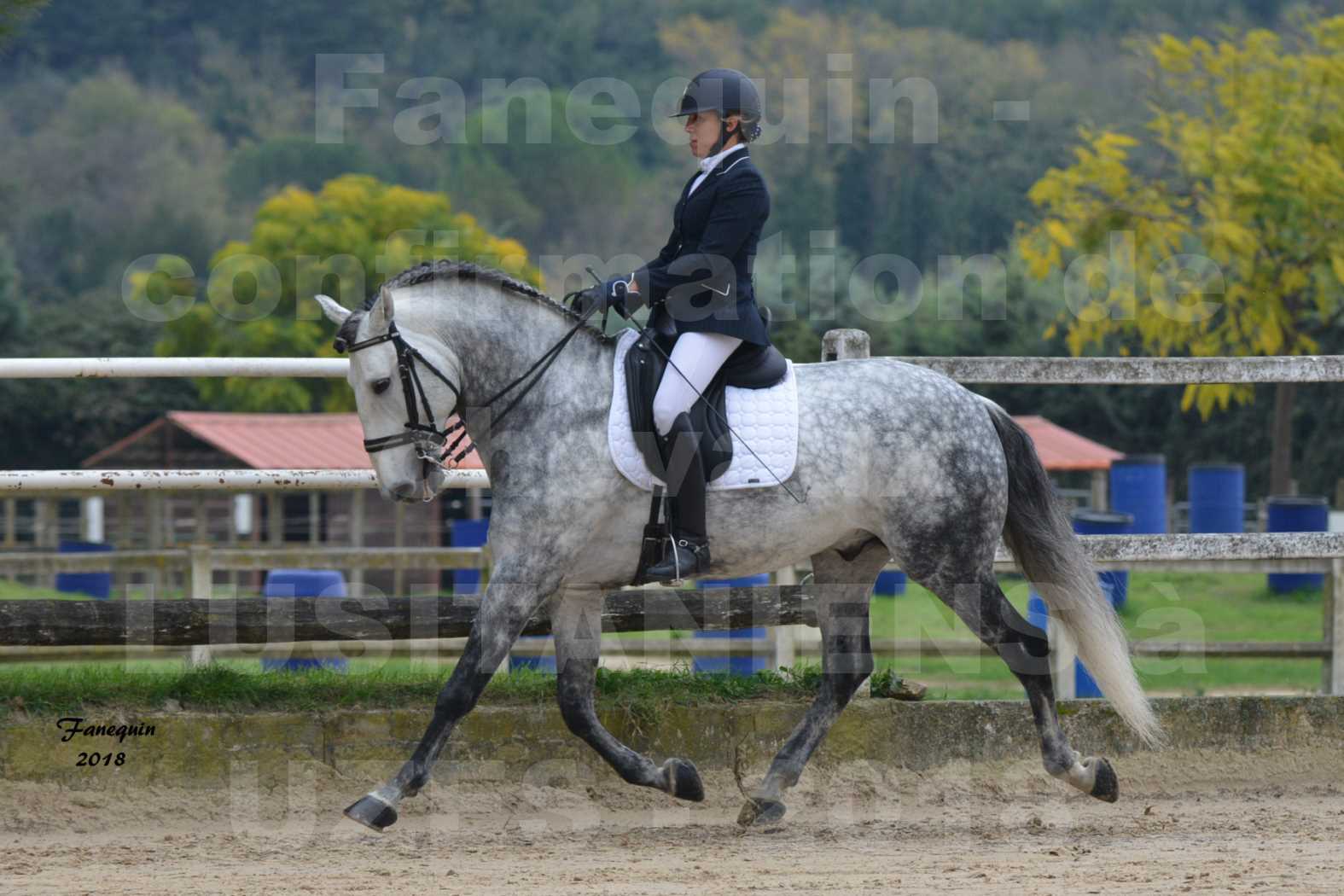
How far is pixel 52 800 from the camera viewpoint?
6.24 metres

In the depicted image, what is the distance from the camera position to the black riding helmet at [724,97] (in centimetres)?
601

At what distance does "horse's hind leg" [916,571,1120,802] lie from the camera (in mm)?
6277

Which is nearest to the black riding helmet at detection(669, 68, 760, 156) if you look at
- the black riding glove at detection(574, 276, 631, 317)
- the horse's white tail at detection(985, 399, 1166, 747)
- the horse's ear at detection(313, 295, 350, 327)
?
the black riding glove at detection(574, 276, 631, 317)

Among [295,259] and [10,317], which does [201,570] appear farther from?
[10,317]

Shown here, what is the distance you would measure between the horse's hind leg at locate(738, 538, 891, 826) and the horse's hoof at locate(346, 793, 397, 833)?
1416 mm

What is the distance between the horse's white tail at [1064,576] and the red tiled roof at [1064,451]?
86.1ft

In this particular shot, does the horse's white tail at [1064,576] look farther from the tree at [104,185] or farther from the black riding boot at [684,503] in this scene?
the tree at [104,185]

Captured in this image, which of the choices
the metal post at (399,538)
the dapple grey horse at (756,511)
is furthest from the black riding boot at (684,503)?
the metal post at (399,538)

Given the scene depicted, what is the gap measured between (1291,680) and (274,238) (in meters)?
30.0

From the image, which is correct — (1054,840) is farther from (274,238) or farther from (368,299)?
(274,238)

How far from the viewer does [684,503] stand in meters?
5.84

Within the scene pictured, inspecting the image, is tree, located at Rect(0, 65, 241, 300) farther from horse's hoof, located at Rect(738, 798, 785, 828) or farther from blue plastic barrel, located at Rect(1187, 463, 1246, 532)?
horse's hoof, located at Rect(738, 798, 785, 828)

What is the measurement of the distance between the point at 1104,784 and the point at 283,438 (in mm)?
25772

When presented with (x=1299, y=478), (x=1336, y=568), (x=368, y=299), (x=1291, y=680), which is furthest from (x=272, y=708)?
(x=1299, y=478)
